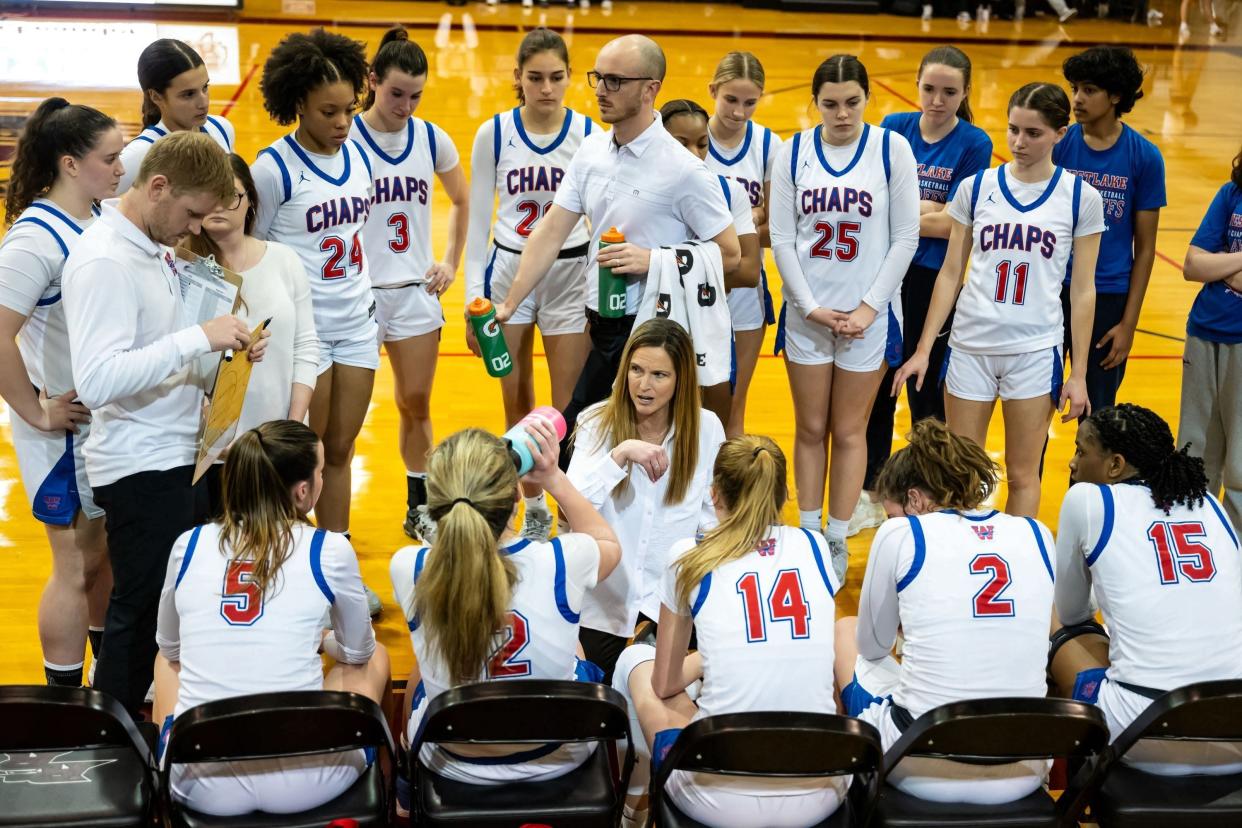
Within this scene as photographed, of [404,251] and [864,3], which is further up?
[864,3]

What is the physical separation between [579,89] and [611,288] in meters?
8.96

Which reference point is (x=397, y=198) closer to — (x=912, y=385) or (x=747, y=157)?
(x=747, y=157)

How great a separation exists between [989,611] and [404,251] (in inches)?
110

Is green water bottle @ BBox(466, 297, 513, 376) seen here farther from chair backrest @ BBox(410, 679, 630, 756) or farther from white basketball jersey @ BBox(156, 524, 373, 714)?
chair backrest @ BBox(410, 679, 630, 756)

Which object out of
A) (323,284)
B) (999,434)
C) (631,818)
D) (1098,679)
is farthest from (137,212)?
(999,434)

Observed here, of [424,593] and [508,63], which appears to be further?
[508,63]

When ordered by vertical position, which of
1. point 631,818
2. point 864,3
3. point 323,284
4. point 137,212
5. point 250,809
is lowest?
point 631,818

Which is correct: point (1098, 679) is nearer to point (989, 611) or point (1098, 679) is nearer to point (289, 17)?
point (989, 611)

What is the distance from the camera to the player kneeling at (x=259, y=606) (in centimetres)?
273

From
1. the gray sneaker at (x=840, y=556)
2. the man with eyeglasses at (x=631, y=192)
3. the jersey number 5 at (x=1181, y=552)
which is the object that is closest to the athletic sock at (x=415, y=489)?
the man with eyeglasses at (x=631, y=192)

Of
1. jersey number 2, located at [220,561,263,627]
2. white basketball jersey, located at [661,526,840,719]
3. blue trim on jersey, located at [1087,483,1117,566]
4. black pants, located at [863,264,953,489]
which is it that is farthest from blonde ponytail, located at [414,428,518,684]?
black pants, located at [863,264,953,489]

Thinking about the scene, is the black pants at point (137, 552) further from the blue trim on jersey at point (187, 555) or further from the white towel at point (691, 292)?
the white towel at point (691, 292)

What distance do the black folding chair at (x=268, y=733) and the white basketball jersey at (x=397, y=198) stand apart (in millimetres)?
2461

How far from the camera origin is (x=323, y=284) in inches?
168
